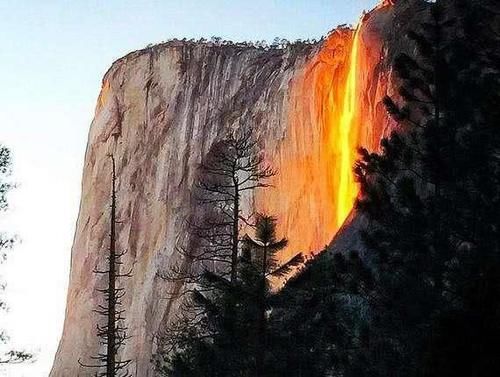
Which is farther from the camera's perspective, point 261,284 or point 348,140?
point 348,140

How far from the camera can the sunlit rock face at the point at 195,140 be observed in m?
35.6

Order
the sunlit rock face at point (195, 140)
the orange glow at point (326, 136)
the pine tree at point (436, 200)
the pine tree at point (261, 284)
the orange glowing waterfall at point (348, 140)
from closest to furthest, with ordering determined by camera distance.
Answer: the pine tree at point (261, 284) → the pine tree at point (436, 200) → the orange glow at point (326, 136) → the orange glowing waterfall at point (348, 140) → the sunlit rock face at point (195, 140)

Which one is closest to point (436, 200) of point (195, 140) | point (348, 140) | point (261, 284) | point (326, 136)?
point (261, 284)

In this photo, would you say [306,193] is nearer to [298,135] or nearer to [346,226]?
[298,135]

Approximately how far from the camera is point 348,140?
35.7m

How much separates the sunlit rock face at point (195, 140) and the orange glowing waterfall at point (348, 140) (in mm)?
76

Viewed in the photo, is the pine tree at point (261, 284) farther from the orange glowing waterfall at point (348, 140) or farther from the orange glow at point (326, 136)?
the orange glowing waterfall at point (348, 140)

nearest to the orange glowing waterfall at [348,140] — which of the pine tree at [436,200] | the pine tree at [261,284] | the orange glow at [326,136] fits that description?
the orange glow at [326,136]

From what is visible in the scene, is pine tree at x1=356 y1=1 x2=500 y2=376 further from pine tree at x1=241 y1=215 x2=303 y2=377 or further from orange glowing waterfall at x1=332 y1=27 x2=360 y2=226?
orange glowing waterfall at x1=332 y1=27 x2=360 y2=226

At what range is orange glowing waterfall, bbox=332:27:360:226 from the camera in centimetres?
3450

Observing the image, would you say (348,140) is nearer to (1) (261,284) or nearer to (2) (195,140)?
(2) (195,140)

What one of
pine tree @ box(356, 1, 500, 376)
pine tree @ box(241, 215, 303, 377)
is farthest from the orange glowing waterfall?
pine tree @ box(241, 215, 303, 377)

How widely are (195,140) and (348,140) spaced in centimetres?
1320

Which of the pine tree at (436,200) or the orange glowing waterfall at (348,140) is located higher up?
the orange glowing waterfall at (348,140)
